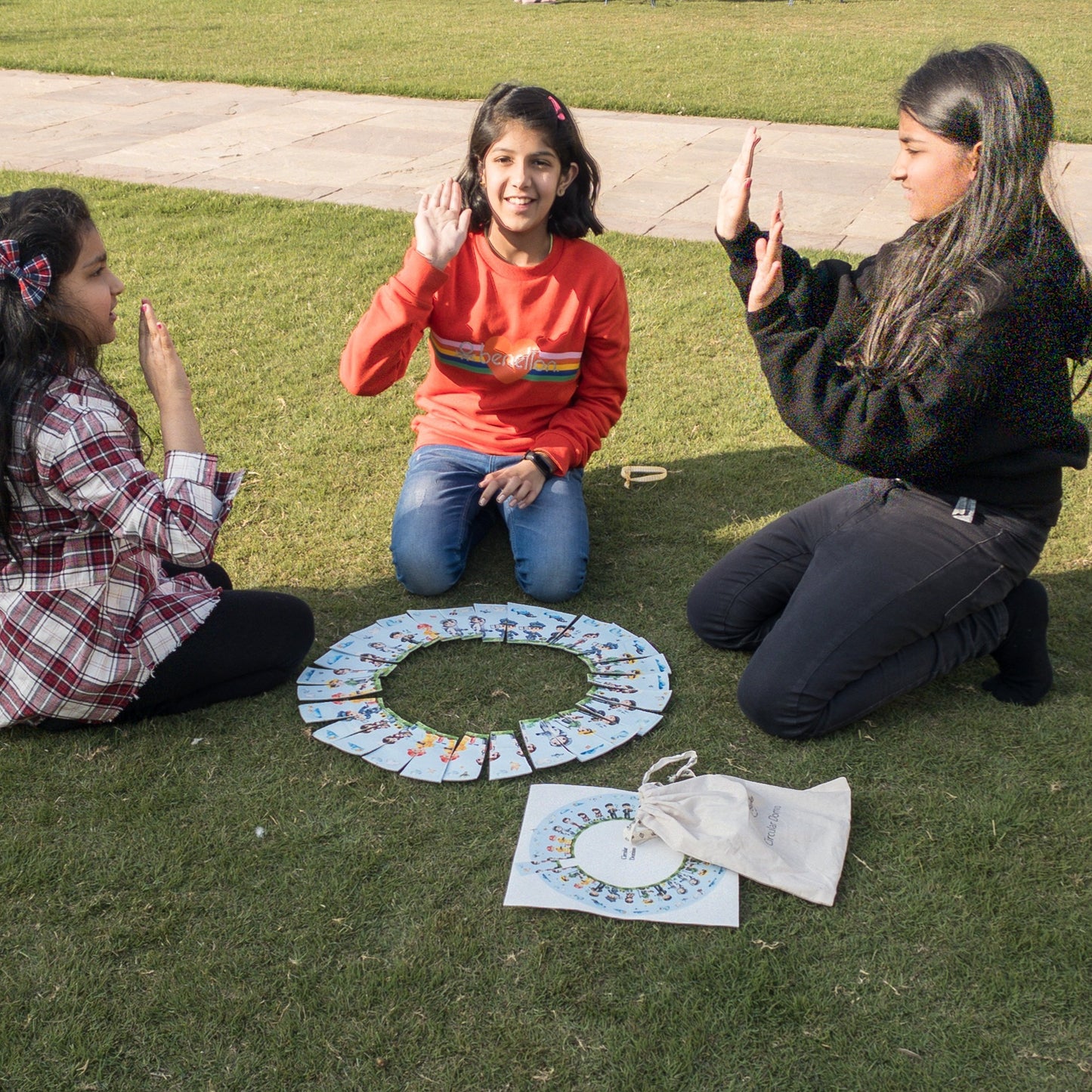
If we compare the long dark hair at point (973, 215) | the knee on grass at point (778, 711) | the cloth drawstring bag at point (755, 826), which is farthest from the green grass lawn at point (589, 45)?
the cloth drawstring bag at point (755, 826)

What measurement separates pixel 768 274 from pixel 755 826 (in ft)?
4.09

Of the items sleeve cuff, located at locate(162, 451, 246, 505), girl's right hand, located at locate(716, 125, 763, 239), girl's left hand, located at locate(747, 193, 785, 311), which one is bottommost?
sleeve cuff, located at locate(162, 451, 246, 505)

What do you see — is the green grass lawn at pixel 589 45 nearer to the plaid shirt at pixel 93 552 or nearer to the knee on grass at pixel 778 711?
the knee on grass at pixel 778 711

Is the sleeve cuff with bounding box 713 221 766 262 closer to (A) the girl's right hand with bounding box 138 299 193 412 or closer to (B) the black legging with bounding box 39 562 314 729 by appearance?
(A) the girl's right hand with bounding box 138 299 193 412

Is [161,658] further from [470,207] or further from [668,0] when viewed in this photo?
[668,0]

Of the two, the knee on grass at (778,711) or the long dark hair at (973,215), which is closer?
the long dark hair at (973,215)

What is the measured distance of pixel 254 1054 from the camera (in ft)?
6.94

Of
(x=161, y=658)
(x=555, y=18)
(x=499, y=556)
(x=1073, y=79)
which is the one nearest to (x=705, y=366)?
(x=499, y=556)

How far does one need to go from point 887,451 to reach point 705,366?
259cm

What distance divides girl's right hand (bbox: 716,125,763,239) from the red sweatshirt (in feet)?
2.94

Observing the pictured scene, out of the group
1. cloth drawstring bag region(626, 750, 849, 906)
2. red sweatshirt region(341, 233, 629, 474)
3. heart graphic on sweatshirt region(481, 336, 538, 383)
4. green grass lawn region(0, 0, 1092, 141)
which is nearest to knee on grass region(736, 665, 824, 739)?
cloth drawstring bag region(626, 750, 849, 906)

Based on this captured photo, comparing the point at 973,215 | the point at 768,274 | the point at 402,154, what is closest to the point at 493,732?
the point at 768,274

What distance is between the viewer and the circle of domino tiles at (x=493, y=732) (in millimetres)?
2939

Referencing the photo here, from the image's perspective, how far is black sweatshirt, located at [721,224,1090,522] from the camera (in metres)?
2.76
